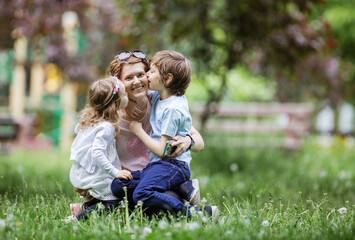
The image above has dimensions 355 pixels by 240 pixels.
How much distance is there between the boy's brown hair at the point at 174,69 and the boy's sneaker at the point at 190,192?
0.64m

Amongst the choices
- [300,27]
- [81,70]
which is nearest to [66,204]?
[300,27]

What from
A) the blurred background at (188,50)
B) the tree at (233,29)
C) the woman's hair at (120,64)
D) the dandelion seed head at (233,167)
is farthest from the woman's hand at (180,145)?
the tree at (233,29)

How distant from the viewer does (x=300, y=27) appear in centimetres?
661

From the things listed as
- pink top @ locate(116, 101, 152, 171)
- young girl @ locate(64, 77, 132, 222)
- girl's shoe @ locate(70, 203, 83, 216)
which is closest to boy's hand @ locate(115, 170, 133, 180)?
young girl @ locate(64, 77, 132, 222)

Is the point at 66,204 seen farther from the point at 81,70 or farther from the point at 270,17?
the point at 81,70

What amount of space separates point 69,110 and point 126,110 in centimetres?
977

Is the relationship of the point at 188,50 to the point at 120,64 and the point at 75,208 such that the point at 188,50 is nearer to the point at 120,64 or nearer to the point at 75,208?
the point at 120,64

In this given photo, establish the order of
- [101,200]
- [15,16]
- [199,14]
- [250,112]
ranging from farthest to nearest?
[250,112], [199,14], [15,16], [101,200]

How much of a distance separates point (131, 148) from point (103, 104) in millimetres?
422

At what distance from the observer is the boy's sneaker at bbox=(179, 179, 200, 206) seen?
9.70 feet

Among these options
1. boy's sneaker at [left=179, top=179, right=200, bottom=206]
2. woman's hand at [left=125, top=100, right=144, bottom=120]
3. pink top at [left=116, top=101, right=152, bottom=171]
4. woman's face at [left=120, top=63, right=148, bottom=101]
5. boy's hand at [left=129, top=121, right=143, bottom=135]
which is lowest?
boy's sneaker at [left=179, top=179, right=200, bottom=206]

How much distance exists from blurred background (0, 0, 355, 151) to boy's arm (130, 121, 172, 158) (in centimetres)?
318

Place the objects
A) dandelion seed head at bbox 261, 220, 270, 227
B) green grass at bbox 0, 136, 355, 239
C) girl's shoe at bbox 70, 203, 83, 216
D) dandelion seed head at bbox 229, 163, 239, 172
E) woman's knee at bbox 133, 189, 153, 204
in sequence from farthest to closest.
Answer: dandelion seed head at bbox 229, 163, 239, 172 < girl's shoe at bbox 70, 203, 83, 216 < woman's knee at bbox 133, 189, 153, 204 < dandelion seed head at bbox 261, 220, 270, 227 < green grass at bbox 0, 136, 355, 239

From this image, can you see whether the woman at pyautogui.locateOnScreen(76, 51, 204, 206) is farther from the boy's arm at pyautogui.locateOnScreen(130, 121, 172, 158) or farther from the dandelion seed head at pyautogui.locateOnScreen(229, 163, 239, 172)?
the dandelion seed head at pyautogui.locateOnScreen(229, 163, 239, 172)
